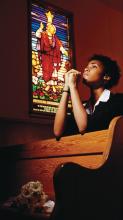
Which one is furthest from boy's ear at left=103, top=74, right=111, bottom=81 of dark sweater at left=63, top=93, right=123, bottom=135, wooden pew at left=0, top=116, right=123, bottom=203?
wooden pew at left=0, top=116, right=123, bottom=203

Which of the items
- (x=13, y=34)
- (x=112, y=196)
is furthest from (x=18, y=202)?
(x=13, y=34)

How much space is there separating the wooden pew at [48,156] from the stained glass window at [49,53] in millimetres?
1290

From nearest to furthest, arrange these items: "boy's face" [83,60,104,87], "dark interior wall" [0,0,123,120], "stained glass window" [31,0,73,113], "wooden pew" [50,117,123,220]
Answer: "wooden pew" [50,117,123,220]
"boy's face" [83,60,104,87]
"dark interior wall" [0,0,123,120]
"stained glass window" [31,0,73,113]

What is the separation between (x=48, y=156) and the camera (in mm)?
2045

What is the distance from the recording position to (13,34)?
12.0ft

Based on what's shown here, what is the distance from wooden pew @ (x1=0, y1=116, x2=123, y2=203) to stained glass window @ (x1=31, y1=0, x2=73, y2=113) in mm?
1290

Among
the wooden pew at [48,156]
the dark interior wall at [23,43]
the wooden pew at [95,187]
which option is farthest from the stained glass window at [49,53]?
the wooden pew at [95,187]

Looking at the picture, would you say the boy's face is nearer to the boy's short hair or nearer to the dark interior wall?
the boy's short hair

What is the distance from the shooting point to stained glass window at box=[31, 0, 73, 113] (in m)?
3.85

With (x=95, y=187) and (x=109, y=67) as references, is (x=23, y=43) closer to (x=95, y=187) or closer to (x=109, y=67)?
(x=109, y=67)

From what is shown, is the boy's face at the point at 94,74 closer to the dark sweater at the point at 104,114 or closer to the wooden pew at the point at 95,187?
the dark sweater at the point at 104,114

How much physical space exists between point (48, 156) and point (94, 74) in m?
0.77

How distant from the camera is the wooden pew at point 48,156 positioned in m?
1.66

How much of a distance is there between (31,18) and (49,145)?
2399mm
